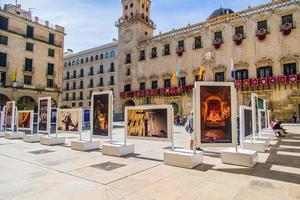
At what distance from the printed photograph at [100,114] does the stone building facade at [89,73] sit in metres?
37.8

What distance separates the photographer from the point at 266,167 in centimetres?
607

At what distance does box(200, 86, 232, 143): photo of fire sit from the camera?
6.37 m

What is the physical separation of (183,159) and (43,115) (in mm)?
9184

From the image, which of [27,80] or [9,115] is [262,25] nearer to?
[9,115]

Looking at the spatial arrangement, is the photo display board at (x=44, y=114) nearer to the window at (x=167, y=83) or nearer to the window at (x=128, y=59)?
the window at (x=167, y=83)

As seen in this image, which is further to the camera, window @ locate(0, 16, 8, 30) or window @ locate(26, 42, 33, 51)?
window @ locate(26, 42, 33, 51)

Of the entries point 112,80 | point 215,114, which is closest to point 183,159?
point 215,114

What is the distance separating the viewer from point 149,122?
24.9ft

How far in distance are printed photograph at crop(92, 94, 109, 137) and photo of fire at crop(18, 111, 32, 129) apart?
6.36m

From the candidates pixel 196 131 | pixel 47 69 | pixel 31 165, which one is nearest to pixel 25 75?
pixel 47 69

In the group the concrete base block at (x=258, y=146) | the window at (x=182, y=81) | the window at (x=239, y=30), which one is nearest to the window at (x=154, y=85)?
the window at (x=182, y=81)

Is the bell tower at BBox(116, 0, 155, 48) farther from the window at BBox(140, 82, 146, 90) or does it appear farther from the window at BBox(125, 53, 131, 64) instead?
the window at BBox(140, 82, 146, 90)

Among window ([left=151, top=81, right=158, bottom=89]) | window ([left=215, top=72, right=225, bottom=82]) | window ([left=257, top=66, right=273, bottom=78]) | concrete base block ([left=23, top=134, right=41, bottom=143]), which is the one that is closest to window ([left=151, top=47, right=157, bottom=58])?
window ([left=151, top=81, right=158, bottom=89])

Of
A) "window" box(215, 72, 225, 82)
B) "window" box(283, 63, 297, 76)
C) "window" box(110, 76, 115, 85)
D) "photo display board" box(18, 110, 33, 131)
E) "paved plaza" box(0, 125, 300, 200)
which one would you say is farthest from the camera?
"window" box(110, 76, 115, 85)
